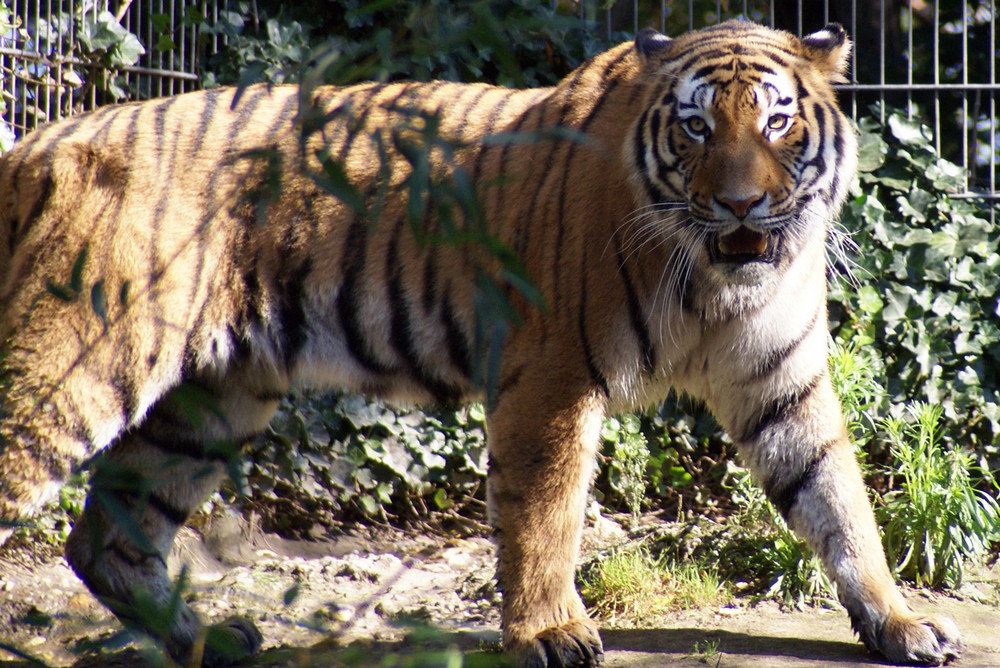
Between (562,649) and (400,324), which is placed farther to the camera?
(400,324)

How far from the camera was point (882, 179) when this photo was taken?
431 centimetres

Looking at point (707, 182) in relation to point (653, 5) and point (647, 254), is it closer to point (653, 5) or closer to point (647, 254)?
point (647, 254)

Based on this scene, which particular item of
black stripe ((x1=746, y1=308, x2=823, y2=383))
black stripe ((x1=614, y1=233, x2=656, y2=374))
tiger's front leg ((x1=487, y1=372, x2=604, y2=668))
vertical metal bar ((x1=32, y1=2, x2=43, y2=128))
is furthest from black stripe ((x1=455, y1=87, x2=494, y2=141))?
vertical metal bar ((x1=32, y1=2, x2=43, y2=128))

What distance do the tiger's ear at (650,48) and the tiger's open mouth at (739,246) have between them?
0.61 metres

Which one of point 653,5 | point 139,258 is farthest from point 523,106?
point 653,5

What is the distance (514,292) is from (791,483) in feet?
3.22

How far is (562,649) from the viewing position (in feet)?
8.25

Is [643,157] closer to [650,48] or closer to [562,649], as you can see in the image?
[650,48]

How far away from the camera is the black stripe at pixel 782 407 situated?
9.21ft

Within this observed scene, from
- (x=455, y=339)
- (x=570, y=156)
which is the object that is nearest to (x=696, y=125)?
(x=570, y=156)

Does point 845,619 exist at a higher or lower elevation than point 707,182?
lower

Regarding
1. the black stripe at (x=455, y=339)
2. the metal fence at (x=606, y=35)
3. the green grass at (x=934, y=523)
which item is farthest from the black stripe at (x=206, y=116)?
the green grass at (x=934, y=523)

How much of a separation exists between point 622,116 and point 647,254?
461 mm

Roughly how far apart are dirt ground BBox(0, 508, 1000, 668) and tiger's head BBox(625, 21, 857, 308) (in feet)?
3.58
